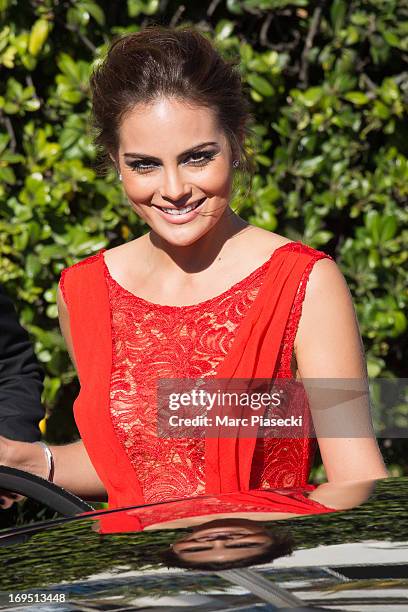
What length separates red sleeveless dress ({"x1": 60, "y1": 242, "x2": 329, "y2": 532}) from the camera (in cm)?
244

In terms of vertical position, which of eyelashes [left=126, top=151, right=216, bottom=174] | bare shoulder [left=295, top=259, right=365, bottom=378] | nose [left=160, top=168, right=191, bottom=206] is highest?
eyelashes [left=126, top=151, right=216, bottom=174]

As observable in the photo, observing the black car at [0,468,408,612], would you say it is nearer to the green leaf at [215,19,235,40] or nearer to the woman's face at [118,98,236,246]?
the woman's face at [118,98,236,246]

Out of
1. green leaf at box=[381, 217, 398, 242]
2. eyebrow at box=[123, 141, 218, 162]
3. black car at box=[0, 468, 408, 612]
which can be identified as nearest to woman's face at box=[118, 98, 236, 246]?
eyebrow at box=[123, 141, 218, 162]

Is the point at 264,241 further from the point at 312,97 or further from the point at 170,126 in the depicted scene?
the point at 312,97

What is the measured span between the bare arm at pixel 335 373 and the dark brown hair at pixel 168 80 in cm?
38

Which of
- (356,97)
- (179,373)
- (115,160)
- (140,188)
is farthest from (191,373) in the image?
(356,97)

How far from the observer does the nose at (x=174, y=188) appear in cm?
242

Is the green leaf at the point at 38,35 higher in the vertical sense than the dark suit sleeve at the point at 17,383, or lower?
higher

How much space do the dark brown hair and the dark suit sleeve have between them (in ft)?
2.16

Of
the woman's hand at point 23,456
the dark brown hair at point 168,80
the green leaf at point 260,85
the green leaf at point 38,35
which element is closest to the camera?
the woman's hand at point 23,456

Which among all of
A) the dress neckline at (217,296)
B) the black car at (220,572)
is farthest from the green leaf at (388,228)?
the black car at (220,572)

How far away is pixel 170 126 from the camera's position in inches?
96.7

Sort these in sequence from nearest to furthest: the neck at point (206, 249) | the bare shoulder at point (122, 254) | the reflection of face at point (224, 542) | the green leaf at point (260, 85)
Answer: the reflection of face at point (224, 542) < the neck at point (206, 249) < the bare shoulder at point (122, 254) < the green leaf at point (260, 85)

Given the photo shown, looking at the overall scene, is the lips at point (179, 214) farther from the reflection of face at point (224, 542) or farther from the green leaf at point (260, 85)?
the green leaf at point (260, 85)
